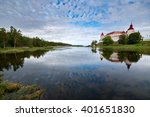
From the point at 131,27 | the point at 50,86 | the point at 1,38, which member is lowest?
the point at 50,86

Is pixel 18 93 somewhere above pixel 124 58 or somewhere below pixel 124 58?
below

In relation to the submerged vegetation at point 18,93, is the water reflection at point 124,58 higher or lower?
higher

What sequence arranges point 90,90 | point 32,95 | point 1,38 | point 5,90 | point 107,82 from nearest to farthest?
point 32,95, point 5,90, point 90,90, point 107,82, point 1,38

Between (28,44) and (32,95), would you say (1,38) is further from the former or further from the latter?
(32,95)

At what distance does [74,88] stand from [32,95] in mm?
4266

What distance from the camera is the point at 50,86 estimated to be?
54.9ft

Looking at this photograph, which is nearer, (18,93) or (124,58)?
Result: (18,93)

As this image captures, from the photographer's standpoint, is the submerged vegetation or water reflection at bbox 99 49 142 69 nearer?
the submerged vegetation

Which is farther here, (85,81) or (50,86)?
(85,81)

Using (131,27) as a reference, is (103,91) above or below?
below

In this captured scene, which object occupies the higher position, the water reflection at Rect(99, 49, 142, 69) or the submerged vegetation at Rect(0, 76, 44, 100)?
the water reflection at Rect(99, 49, 142, 69)

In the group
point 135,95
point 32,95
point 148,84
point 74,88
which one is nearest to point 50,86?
point 74,88

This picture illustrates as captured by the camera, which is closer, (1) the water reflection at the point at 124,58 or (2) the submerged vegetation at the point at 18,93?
(2) the submerged vegetation at the point at 18,93

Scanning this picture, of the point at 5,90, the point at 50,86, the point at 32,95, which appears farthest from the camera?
the point at 50,86
